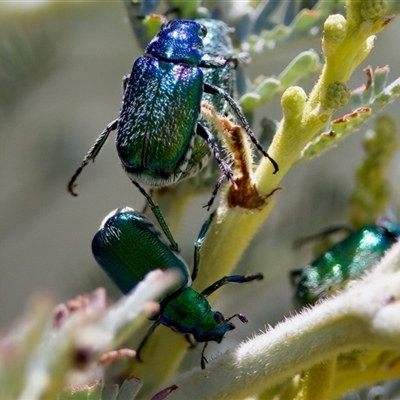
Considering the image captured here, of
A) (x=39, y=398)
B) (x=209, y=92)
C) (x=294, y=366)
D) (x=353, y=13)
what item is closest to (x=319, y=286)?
(x=209, y=92)

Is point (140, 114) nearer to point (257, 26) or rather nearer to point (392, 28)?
point (257, 26)

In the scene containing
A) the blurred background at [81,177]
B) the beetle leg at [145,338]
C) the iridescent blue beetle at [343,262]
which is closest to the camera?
the beetle leg at [145,338]

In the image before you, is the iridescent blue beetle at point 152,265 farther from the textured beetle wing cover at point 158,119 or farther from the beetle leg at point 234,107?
the beetle leg at point 234,107

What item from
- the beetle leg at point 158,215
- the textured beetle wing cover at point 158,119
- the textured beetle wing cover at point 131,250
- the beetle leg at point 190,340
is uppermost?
the textured beetle wing cover at point 158,119

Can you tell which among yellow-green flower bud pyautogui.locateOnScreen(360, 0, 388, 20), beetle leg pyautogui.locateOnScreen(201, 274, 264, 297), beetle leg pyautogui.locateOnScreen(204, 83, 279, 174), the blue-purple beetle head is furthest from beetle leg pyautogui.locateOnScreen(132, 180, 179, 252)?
yellow-green flower bud pyautogui.locateOnScreen(360, 0, 388, 20)

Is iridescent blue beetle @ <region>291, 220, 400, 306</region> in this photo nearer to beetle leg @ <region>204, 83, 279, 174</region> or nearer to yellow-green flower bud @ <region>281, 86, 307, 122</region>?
beetle leg @ <region>204, 83, 279, 174</region>

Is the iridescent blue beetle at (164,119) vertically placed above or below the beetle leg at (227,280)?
above

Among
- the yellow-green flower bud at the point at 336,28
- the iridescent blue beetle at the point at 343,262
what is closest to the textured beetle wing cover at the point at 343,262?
the iridescent blue beetle at the point at 343,262
